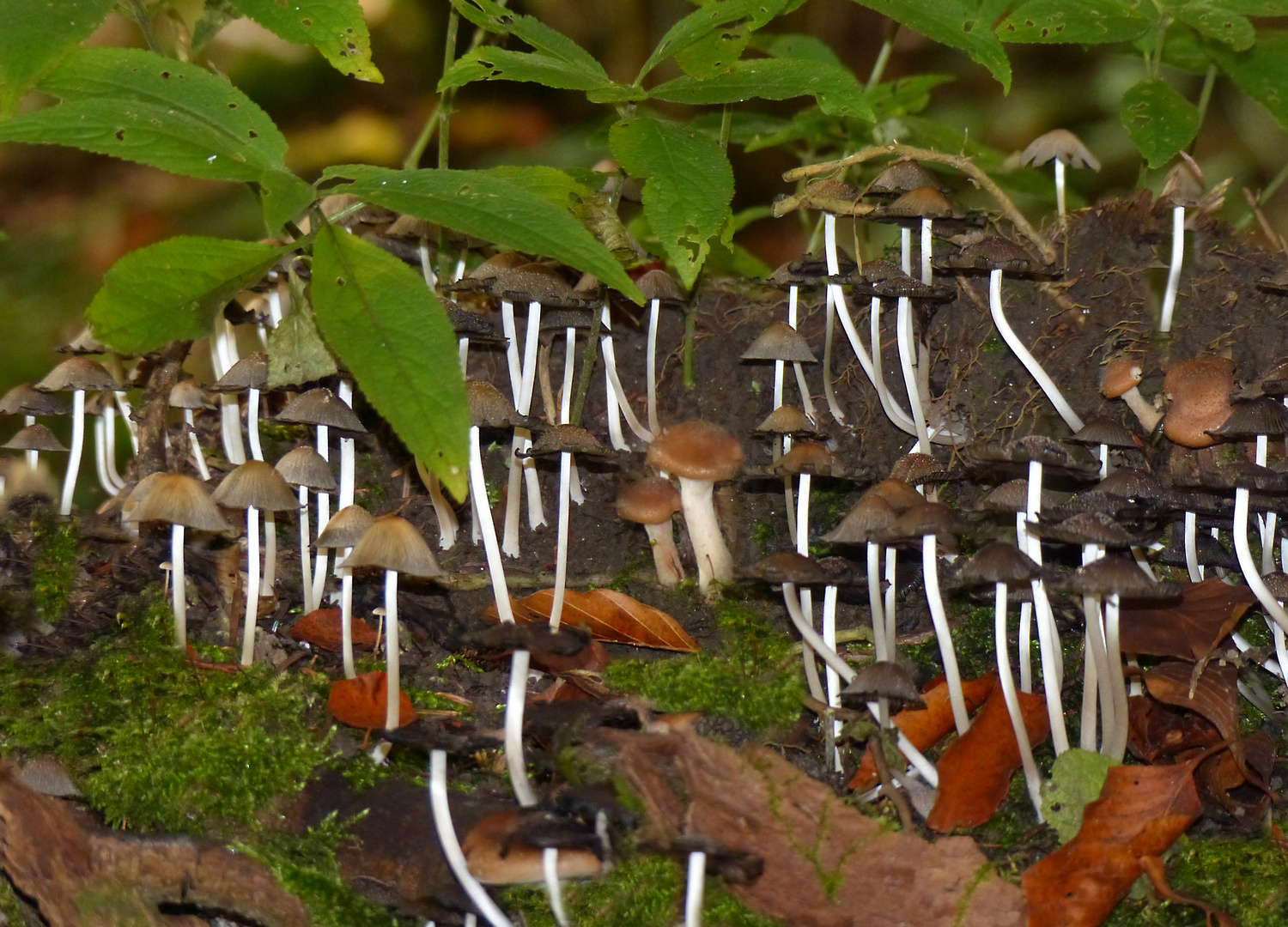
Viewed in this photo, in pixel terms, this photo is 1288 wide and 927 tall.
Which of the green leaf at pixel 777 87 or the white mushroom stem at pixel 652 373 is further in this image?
the white mushroom stem at pixel 652 373

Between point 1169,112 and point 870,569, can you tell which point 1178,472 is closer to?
point 870,569

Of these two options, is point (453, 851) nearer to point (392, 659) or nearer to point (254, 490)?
point (392, 659)

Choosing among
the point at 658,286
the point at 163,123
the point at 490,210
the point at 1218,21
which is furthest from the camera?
the point at 658,286

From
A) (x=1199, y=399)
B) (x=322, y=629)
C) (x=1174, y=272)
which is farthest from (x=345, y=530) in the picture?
(x=1174, y=272)

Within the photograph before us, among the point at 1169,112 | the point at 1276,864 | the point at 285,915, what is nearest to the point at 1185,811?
the point at 1276,864

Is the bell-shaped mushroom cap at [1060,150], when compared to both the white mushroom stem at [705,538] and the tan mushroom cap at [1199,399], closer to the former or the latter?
the tan mushroom cap at [1199,399]

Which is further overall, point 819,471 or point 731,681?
point 819,471

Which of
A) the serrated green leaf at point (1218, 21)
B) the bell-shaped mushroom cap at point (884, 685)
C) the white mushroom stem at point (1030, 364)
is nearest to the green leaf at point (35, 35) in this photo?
the bell-shaped mushroom cap at point (884, 685)
